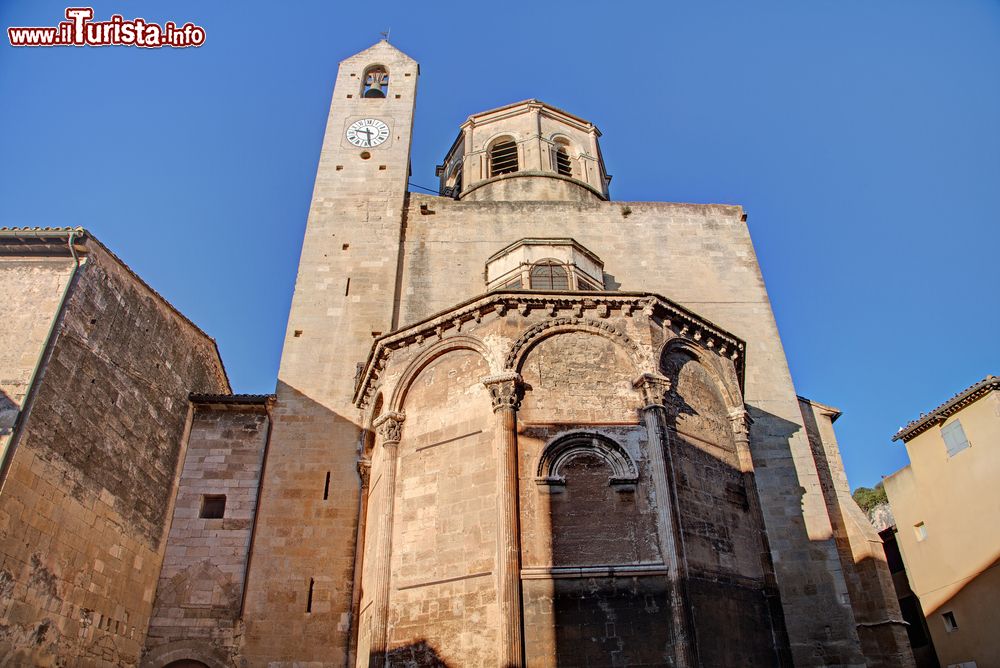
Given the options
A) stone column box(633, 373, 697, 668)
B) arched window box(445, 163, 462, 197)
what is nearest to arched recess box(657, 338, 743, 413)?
stone column box(633, 373, 697, 668)

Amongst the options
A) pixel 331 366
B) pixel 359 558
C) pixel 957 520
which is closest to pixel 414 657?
pixel 359 558

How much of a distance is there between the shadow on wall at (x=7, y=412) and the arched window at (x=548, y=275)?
10.7 meters

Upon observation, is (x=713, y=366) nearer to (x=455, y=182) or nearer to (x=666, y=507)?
(x=666, y=507)

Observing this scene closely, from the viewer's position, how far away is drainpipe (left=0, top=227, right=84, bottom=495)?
423 inches

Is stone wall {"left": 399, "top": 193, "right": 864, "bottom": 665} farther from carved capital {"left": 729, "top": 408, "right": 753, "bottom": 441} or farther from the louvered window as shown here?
the louvered window

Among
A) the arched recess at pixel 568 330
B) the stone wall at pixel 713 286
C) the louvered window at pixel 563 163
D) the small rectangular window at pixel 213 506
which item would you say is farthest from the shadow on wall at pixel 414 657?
the louvered window at pixel 563 163

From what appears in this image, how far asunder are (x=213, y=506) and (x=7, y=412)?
485cm

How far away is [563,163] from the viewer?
24516 millimetres

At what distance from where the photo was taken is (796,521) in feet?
50.2

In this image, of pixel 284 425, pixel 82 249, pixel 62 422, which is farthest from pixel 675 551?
pixel 82 249

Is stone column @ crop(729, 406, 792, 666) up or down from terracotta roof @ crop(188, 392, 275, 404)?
down

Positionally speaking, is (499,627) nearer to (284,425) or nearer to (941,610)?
(284,425)

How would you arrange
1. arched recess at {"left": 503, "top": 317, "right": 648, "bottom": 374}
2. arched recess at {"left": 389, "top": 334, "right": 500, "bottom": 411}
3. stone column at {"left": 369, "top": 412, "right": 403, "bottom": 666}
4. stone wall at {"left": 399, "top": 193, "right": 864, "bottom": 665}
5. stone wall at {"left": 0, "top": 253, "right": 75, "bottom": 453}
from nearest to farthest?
1. stone column at {"left": 369, "top": 412, "right": 403, "bottom": 666}
2. stone wall at {"left": 0, "top": 253, "right": 75, "bottom": 453}
3. arched recess at {"left": 503, "top": 317, "right": 648, "bottom": 374}
4. arched recess at {"left": 389, "top": 334, "right": 500, "bottom": 411}
5. stone wall at {"left": 399, "top": 193, "right": 864, "bottom": 665}

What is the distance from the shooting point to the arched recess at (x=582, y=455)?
1115cm
